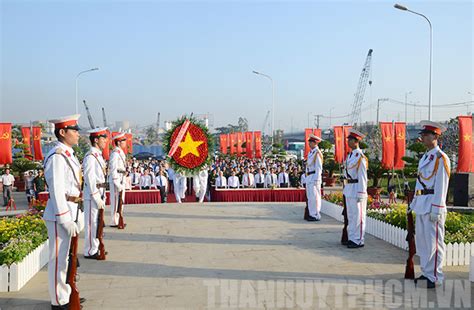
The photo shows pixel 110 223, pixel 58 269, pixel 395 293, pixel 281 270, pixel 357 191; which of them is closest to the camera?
pixel 58 269

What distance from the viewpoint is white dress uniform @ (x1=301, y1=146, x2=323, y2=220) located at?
1085 cm

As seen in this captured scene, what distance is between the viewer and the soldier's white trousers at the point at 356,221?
8.23m

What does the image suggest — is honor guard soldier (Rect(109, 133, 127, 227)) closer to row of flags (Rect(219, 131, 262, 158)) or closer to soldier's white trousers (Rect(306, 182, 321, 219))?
soldier's white trousers (Rect(306, 182, 321, 219))

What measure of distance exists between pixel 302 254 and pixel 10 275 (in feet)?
15.1

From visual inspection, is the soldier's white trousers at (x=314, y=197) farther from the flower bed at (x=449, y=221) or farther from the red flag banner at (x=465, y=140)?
the red flag banner at (x=465, y=140)

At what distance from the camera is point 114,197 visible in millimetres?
9859

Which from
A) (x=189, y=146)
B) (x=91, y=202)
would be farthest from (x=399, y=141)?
(x=91, y=202)

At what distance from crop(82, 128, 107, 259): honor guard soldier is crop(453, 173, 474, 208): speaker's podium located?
13679 millimetres

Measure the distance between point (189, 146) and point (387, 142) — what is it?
8.81 meters

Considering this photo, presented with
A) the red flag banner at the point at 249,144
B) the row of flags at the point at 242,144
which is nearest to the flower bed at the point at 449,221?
the row of flags at the point at 242,144

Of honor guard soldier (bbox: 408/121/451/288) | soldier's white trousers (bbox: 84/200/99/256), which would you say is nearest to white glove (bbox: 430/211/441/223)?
honor guard soldier (bbox: 408/121/451/288)

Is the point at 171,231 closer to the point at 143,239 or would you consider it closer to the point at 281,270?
the point at 143,239

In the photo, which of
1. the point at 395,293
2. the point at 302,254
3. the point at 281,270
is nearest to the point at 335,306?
the point at 395,293

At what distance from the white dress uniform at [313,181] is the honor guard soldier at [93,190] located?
5246 mm
